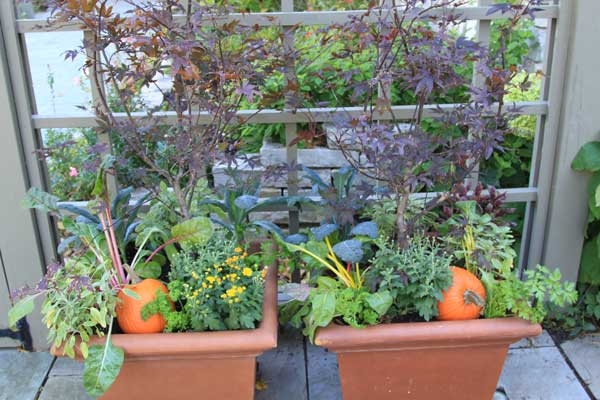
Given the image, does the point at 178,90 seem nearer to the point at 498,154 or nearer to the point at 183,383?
the point at 183,383

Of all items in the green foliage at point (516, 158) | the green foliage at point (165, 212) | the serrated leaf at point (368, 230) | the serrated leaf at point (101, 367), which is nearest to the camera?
the serrated leaf at point (101, 367)

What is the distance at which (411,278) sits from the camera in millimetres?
2051

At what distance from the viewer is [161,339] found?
1.96 meters

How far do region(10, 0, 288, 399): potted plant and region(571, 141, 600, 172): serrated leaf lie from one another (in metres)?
1.27

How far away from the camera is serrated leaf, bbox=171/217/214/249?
2.14 meters

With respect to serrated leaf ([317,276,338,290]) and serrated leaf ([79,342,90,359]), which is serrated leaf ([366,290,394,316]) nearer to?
serrated leaf ([317,276,338,290])

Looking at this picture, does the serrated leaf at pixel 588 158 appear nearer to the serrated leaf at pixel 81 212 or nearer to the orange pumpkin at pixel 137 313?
the orange pumpkin at pixel 137 313

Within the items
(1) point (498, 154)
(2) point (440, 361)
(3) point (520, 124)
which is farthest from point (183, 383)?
Result: (3) point (520, 124)

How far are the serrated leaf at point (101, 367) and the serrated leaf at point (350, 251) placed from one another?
2.53 feet

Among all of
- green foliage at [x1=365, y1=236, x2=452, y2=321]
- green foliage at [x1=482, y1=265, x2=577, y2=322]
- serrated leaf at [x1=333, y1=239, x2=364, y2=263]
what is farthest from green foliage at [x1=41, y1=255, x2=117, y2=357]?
green foliage at [x1=482, y1=265, x2=577, y2=322]

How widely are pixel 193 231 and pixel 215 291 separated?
25 centimetres

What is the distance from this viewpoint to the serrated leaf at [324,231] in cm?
217

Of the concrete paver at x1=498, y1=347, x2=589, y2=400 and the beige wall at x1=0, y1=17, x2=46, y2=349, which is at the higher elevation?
the beige wall at x1=0, y1=17, x2=46, y2=349

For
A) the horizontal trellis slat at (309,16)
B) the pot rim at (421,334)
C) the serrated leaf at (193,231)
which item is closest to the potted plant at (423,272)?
the pot rim at (421,334)
